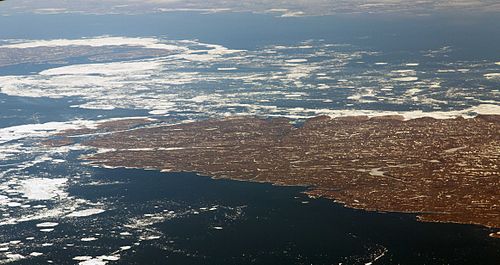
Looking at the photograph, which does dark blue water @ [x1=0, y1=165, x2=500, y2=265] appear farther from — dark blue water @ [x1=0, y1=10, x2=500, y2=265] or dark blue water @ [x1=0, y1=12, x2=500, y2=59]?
dark blue water @ [x1=0, y1=12, x2=500, y2=59]

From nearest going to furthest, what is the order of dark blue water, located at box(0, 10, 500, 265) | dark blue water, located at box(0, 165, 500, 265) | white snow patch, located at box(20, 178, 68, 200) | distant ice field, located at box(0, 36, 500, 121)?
dark blue water, located at box(0, 165, 500, 265)
dark blue water, located at box(0, 10, 500, 265)
white snow patch, located at box(20, 178, 68, 200)
distant ice field, located at box(0, 36, 500, 121)

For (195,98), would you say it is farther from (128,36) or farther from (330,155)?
(128,36)

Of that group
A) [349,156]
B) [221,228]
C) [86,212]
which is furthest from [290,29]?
[221,228]

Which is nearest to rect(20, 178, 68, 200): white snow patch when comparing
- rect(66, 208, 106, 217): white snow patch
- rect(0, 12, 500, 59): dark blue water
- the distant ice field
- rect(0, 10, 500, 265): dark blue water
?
rect(0, 10, 500, 265): dark blue water

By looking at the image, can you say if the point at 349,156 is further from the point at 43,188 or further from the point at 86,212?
the point at 43,188

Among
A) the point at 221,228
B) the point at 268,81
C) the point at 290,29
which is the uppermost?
the point at 268,81

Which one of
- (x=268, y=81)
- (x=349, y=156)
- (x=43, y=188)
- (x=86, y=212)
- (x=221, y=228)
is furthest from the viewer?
(x=268, y=81)

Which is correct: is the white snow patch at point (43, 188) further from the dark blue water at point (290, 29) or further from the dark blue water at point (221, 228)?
the dark blue water at point (290, 29)

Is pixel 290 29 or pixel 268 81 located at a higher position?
pixel 268 81
